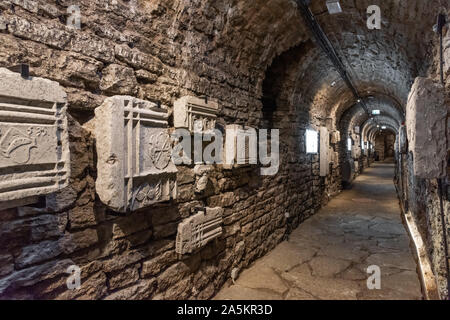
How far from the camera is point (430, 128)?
7.29 ft

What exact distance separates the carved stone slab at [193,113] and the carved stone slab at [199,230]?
0.84 meters

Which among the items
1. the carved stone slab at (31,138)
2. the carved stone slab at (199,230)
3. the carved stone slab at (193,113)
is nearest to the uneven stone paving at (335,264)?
the carved stone slab at (199,230)

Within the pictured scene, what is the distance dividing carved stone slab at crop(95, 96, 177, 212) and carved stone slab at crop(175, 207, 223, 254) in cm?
41

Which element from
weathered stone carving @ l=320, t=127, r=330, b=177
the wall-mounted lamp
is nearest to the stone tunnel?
the wall-mounted lamp

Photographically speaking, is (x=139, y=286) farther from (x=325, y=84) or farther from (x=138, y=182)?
(x=325, y=84)

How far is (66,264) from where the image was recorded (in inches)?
67.0

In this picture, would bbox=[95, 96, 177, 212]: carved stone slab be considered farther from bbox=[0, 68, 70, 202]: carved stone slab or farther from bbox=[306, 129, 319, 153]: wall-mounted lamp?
bbox=[306, 129, 319, 153]: wall-mounted lamp

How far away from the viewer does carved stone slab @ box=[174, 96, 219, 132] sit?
2.48 metres

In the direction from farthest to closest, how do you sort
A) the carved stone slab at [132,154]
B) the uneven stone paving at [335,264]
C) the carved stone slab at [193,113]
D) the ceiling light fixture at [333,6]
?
1. the ceiling light fixture at [333,6]
2. the uneven stone paving at [335,264]
3. the carved stone slab at [193,113]
4. the carved stone slab at [132,154]

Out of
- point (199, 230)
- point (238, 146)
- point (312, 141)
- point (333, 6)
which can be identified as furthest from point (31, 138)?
point (312, 141)

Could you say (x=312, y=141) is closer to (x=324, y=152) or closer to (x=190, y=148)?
(x=324, y=152)

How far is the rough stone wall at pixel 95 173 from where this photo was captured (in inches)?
60.8

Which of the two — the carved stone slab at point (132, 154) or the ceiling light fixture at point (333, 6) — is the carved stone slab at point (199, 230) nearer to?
the carved stone slab at point (132, 154)

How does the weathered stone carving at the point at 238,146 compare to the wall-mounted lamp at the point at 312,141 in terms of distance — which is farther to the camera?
the wall-mounted lamp at the point at 312,141
